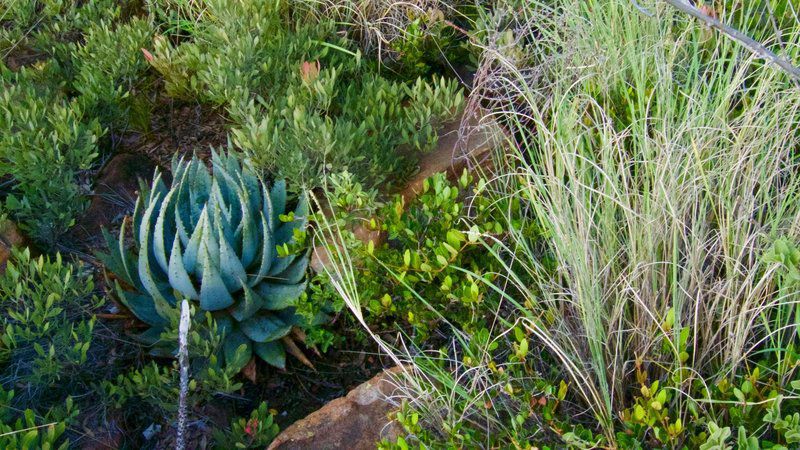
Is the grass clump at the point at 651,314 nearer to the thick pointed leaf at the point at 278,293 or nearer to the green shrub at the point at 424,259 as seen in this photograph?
the green shrub at the point at 424,259

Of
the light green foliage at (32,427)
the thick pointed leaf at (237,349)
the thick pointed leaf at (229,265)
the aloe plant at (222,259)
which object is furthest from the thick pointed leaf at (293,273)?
the light green foliage at (32,427)

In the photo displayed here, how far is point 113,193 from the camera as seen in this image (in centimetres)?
342

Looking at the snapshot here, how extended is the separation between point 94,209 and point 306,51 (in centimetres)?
113

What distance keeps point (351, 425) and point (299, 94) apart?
1411 millimetres

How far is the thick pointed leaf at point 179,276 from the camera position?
2.64 m

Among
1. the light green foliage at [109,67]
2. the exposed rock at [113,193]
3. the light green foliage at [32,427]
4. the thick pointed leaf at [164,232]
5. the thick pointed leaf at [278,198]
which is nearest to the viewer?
the light green foliage at [32,427]

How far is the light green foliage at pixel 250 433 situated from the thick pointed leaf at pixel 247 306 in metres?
0.37

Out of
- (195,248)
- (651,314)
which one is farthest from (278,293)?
(651,314)

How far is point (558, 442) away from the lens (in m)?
2.21

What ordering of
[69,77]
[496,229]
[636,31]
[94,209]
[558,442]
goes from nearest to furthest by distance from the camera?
[558,442]
[496,229]
[636,31]
[94,209]
[69,77]

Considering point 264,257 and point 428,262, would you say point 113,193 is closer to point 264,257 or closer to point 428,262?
point 264,257

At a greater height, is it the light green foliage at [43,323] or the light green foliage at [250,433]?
the light green foliage at [43,323]

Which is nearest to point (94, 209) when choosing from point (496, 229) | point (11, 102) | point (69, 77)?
point (11, 102)

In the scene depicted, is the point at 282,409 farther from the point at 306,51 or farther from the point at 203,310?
the point at 306,51
